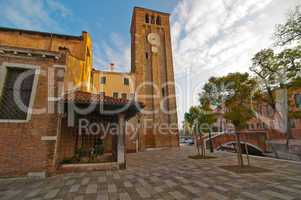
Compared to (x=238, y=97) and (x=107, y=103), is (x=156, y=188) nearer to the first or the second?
(x=107, y=103)

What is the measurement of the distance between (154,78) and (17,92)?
17.7m

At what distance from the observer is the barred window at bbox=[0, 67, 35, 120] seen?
654cm

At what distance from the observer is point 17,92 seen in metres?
6.81

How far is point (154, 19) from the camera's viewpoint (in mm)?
25734

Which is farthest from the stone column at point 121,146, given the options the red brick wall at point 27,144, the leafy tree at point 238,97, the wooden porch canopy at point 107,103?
the leafy tree at point 238,97

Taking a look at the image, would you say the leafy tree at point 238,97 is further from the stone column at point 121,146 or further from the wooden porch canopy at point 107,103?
the stone column at point 121,146

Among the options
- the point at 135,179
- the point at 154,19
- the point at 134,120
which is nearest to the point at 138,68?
the point at 134,120

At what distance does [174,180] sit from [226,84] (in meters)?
5.82

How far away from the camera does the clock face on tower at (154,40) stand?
24091mm

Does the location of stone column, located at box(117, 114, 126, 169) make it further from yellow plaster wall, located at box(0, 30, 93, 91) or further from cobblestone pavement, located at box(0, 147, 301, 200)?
yellow plaster wall, located at box(0, 30, 93, 91)

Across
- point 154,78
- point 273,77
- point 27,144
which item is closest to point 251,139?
point 273,77

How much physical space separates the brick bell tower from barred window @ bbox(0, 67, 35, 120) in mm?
14459

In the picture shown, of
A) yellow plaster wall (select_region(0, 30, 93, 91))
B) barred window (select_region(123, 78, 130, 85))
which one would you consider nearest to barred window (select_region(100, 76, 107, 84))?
barred window (select_region(123, 78, 130, 85))

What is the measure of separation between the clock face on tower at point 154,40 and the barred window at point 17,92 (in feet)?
63.9
